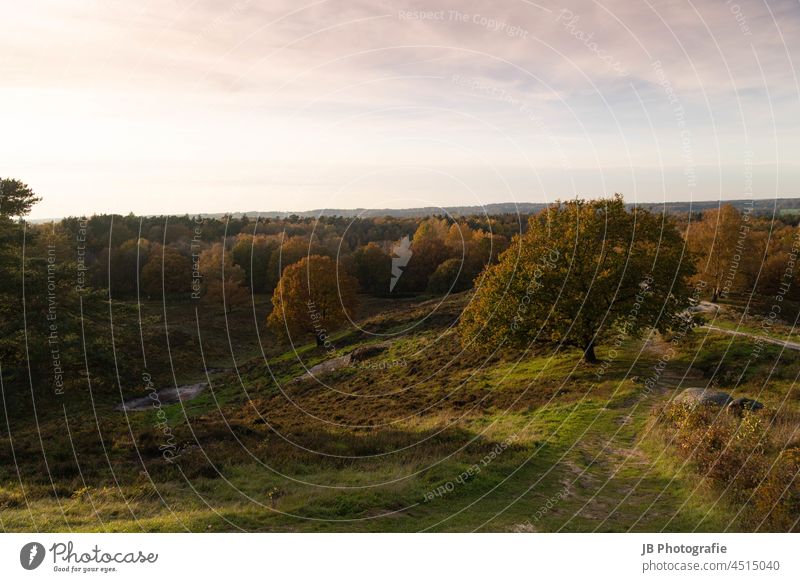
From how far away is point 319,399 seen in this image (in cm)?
4159

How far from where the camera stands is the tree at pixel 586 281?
3244 centimetres

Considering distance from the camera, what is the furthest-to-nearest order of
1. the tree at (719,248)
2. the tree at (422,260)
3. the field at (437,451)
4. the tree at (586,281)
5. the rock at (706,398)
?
the tree at (422,260) < the tree at (719,248) < the tree at (586,281) < the rock at (706,398) < the field at (437,451)

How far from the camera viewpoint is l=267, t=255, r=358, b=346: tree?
60.7 meters

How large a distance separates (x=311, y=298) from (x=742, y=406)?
46512 millimetres

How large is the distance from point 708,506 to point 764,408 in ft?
29.8

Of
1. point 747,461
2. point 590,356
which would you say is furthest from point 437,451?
point 590,356

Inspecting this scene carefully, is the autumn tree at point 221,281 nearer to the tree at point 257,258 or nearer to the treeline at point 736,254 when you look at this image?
the tree at point 257,258

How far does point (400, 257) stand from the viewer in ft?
260

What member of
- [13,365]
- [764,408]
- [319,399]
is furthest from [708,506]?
[13,365]

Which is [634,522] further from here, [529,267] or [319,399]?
[319,399]

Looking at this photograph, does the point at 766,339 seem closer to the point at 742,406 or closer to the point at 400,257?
the point at 742,406

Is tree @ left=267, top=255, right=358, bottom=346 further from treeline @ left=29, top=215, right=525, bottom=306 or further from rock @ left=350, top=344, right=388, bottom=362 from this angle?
treeline @ left=29, top=215, right=525, bottom=306
